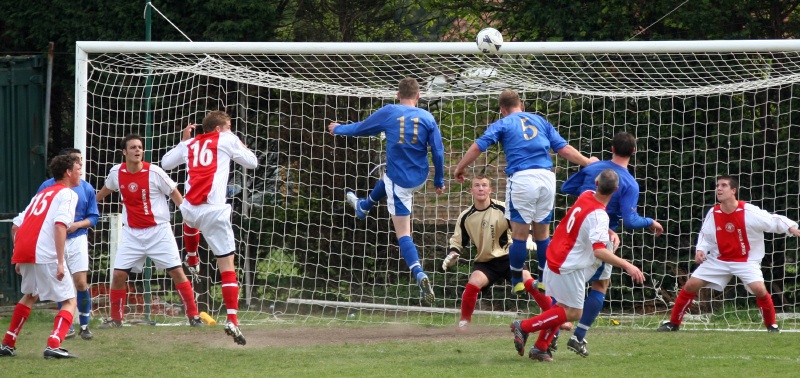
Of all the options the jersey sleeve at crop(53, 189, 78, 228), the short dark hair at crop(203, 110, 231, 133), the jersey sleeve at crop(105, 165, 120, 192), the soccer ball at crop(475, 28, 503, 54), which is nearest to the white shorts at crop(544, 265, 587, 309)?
the soccer ball at crop(475, 28, 503, 54)

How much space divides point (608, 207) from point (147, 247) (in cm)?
452

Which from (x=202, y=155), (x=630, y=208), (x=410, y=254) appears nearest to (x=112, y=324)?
(x=202, y=155)

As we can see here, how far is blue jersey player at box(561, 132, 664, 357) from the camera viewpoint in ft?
26.1

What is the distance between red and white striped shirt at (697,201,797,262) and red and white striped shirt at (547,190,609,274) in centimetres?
278

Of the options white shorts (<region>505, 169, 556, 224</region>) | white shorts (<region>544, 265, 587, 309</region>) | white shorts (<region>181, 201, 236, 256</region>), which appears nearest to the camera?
white shorts (<region>544, 265, 587, 309</region>)

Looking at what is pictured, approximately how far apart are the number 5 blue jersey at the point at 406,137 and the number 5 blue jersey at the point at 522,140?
20.7 inches

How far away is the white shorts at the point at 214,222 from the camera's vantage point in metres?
8.91

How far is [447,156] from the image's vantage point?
13422 millimetres

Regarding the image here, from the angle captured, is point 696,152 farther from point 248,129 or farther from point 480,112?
point 248,129

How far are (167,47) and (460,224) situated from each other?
3.37 metres

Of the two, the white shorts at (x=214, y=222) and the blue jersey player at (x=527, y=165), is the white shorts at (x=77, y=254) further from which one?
the blue jersey player at (x=527, y=165)

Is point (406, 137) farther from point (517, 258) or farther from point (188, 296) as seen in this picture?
point (188, 296)

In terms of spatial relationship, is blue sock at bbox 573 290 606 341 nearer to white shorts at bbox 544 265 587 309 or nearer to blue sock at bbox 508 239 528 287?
white shorts at bbox 544 265 587 309

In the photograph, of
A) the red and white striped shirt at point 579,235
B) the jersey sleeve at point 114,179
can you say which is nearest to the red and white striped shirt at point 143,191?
the jersey sleeve at point 114,179
